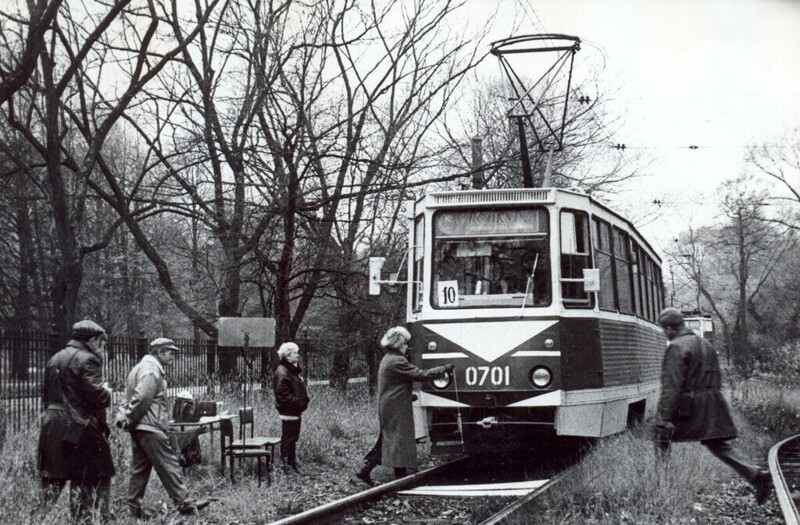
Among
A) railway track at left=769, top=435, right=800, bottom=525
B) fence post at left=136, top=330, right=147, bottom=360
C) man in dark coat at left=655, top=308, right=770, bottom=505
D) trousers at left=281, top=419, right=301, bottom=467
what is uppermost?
fence post at left=136, top=330, right=147, bottom=360

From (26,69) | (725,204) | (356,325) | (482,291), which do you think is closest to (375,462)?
(482,291)

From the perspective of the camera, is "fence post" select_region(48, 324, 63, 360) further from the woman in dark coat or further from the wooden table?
the woman in dark coat

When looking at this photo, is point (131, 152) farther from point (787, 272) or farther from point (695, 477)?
point (787, 272)

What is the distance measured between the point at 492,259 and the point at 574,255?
97cm

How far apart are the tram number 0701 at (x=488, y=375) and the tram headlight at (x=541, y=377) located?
270 millimetres

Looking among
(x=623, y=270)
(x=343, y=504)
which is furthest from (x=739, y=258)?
(x=343, y=504)

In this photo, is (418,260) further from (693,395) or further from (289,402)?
(693,395)

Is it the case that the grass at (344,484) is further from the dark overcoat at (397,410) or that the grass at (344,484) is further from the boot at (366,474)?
the dark overcoat at (397,410)

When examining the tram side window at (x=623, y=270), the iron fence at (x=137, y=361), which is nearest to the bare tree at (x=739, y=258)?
the iron fence at (x=137, y=361)

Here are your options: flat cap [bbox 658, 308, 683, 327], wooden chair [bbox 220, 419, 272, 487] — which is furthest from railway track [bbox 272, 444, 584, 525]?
flat cap [bbox 658, 308, 683, 327]

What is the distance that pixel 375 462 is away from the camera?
36.4ft

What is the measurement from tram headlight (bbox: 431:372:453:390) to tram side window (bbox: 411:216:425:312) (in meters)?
0.91

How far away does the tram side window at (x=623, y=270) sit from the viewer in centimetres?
1283

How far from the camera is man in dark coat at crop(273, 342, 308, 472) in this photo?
1193cm
